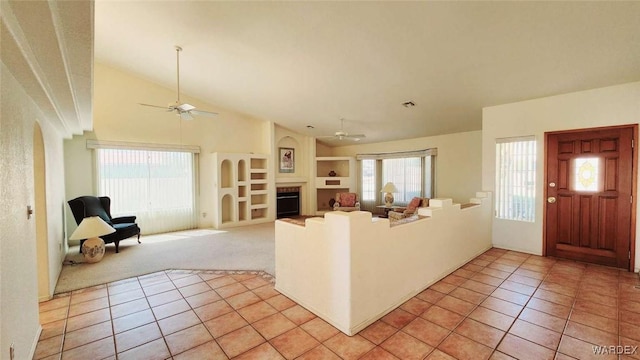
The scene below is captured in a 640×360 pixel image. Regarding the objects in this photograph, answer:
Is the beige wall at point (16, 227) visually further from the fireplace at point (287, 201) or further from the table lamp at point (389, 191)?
the table lamp at point (389, 191)

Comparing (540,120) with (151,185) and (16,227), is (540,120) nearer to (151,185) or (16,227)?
(16,227)

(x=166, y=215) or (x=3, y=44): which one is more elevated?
(x=3, y=44)

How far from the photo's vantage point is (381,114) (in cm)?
581

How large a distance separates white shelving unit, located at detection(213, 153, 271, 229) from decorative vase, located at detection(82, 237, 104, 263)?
2659 millimetres

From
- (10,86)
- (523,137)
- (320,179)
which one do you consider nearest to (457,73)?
(523,137)

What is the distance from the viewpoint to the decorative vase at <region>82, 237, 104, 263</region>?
13.3ft

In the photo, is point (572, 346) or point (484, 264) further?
point (484, 264)

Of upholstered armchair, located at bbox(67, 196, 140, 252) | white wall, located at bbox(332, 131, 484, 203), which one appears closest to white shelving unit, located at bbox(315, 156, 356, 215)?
white wall, located at bbox(332, 131, 484, 203)

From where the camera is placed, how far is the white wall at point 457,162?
249 inches

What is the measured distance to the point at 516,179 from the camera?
4426mm

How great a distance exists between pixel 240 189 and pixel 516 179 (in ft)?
20.1

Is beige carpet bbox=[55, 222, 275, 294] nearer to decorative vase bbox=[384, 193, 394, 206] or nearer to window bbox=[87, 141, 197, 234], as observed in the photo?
window bbox=[87, 141, 197, 234]

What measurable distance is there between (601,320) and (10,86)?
197 inches

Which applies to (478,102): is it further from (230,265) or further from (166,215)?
(166,215)
